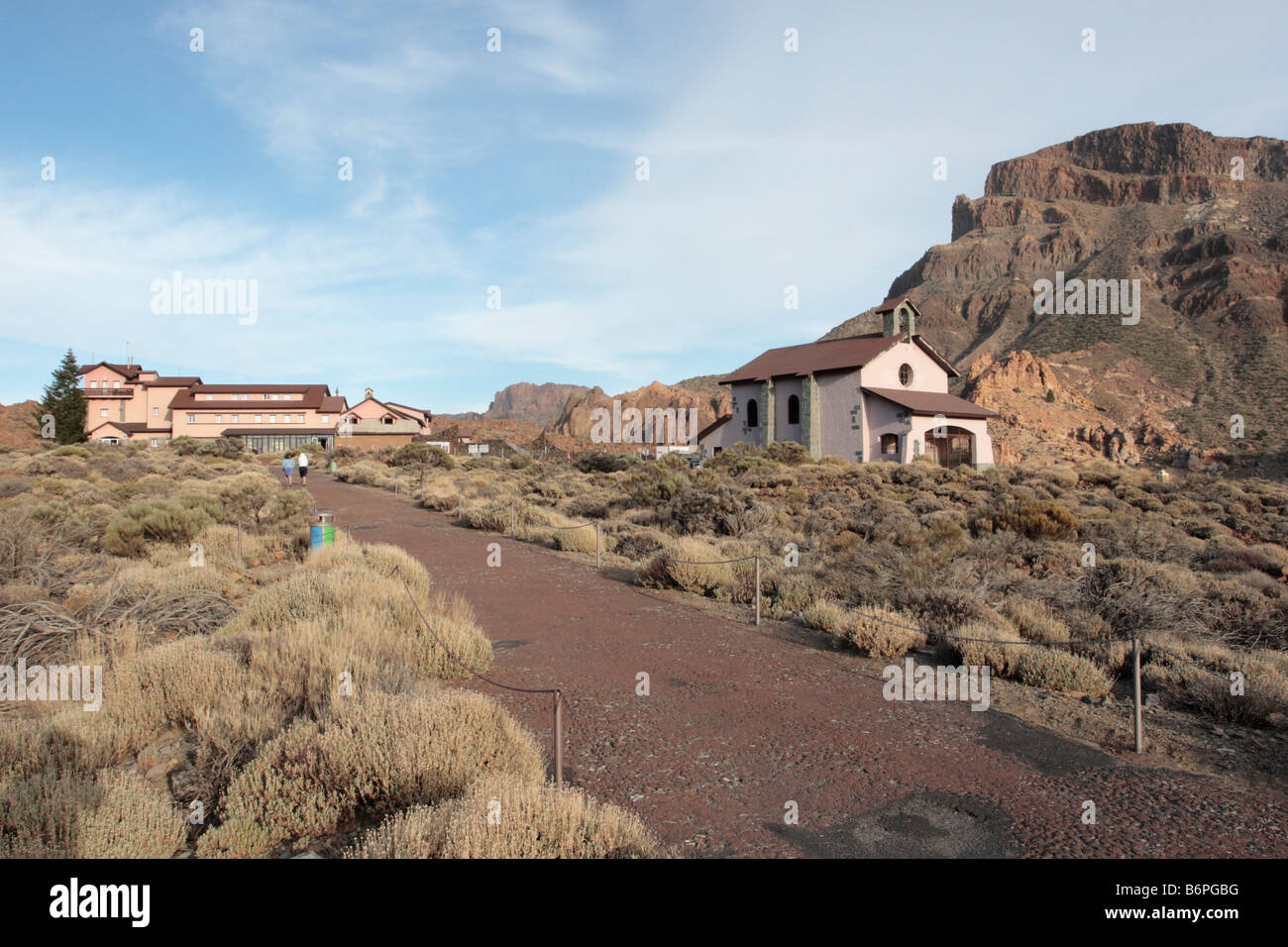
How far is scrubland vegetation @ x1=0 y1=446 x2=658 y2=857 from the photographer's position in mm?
3543

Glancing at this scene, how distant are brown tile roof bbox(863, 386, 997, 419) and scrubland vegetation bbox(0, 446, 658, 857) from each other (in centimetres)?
2937

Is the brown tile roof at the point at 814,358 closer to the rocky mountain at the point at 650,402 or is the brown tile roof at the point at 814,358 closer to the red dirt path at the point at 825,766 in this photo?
the red dirt path at the point at 825,766

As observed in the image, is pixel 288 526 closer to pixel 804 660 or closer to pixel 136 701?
pixel 136 701

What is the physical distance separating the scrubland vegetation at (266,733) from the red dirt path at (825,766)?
26.7 inches

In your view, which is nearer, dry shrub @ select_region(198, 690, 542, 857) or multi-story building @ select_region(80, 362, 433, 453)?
dry shrub @ select_region(198, 690, 542, 857)

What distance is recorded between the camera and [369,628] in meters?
6.89

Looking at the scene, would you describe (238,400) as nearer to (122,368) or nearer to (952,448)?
(122,368)

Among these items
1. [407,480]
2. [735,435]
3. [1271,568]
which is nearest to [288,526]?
[407,480]

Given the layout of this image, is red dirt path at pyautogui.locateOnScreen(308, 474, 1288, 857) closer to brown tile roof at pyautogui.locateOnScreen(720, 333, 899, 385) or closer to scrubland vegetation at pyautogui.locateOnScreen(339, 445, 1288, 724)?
scrubland vegetation at pyautogui.locateOnScreen(339, 445, 1288, 724)

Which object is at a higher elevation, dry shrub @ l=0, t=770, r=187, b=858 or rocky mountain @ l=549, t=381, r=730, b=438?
rocky mountain @ l=549, t=381, r=730, b=438

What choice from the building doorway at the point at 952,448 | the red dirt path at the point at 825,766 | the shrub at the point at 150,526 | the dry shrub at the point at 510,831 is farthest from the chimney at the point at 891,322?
the dry shrub at the point at 510,831

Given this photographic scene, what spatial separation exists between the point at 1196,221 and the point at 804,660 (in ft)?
377

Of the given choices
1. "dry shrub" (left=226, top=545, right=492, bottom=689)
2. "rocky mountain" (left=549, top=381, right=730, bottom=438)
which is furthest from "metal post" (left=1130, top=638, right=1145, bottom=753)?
"rocky mountain" (left=549, top=381, right=730, bottom=438)

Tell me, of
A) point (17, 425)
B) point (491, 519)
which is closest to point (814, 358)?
point (491, 519)
